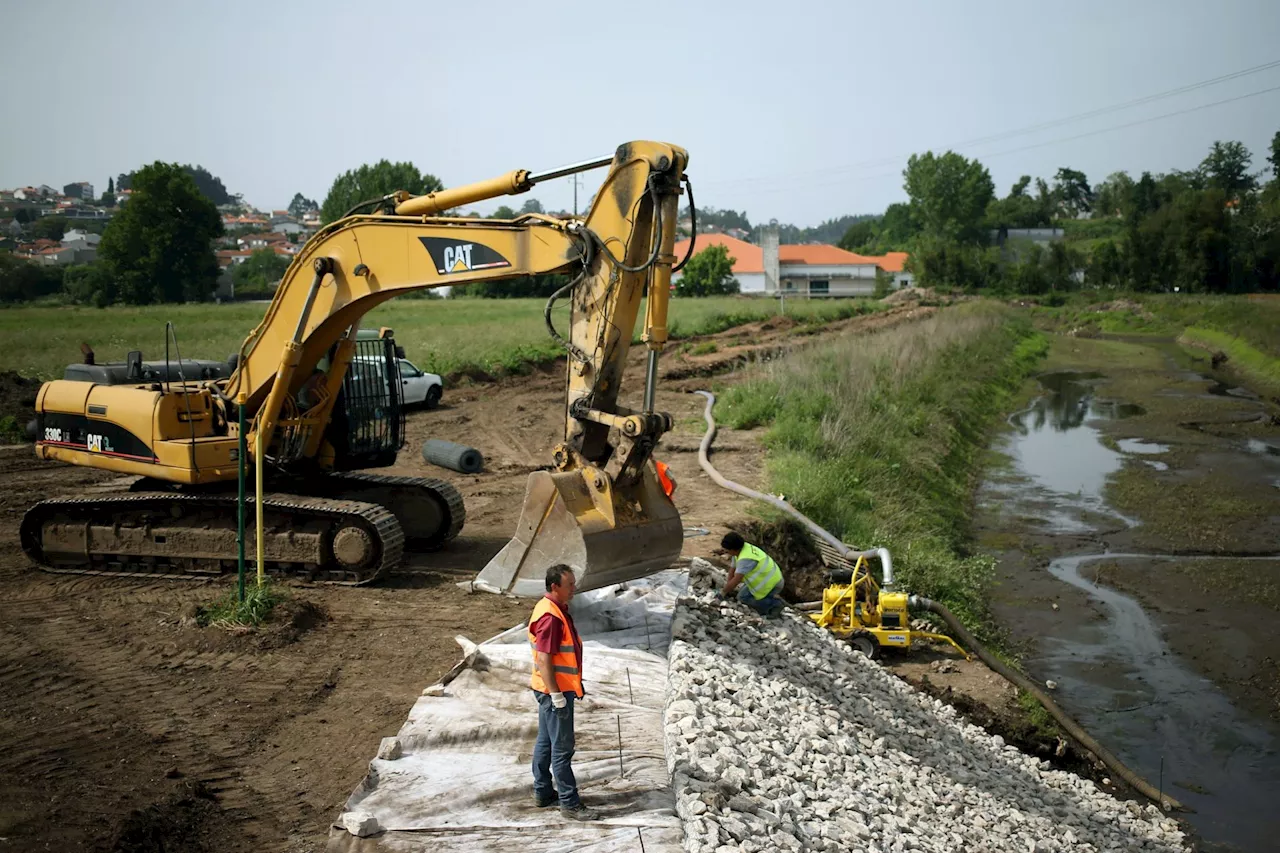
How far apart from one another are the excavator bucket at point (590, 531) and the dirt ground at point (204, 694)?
1168 millimetres

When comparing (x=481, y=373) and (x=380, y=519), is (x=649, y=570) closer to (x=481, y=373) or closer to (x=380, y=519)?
(x=380, y=519)

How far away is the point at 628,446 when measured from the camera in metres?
8.65

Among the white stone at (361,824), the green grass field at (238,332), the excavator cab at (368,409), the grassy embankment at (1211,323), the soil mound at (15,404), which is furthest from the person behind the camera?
the grassy embankment at (1211,323)

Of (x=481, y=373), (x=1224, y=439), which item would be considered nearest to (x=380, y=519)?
(x=481, y=373)

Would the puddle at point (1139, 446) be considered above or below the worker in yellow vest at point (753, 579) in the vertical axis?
below

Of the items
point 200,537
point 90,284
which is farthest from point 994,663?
point 90,284

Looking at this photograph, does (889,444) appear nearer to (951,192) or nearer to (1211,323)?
(1211,323)

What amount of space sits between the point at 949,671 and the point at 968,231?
11175 cm

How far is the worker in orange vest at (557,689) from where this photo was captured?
620 cm

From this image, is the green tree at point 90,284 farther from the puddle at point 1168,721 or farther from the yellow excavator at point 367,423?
the puddle at point 1168,721

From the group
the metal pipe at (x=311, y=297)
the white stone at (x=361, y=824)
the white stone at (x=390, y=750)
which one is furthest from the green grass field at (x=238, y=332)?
the white stone at (x=361, y=824)

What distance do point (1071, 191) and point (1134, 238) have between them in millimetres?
88990

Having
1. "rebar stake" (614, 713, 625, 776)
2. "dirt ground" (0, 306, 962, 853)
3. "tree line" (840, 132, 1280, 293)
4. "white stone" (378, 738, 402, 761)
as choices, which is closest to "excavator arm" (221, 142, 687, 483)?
"rebar stake" (614, 713, 625, 776)

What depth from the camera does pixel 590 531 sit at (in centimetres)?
857
